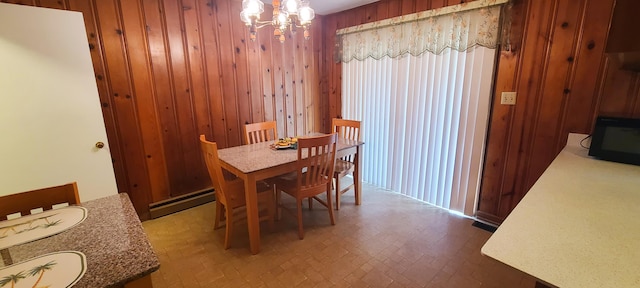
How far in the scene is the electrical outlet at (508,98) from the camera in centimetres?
212

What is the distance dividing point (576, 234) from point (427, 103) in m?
1.97

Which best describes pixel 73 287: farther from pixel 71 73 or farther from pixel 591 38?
pixel 591 38

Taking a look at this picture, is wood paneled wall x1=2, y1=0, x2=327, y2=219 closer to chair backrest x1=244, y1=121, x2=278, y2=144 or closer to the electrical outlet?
chair backrest x1=244, y1=121, x2=278, y2=144

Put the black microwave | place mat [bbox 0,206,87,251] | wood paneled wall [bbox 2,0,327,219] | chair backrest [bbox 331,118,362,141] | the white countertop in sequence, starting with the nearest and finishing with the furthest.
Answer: the white countertop → place mat [bbox 0,206,87,251] → the black microwave → wood paneled wall [bbox 2,0,327,219] → chair backrest [bbox 331,118,362,141]

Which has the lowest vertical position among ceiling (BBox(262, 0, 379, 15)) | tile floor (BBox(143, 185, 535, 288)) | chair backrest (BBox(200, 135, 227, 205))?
tile floor (BBox(143, 185, 535, 288))

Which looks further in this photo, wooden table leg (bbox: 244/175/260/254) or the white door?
wooden table leg (bbox: 244/175/260/254)

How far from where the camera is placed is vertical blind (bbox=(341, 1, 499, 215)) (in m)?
2.29

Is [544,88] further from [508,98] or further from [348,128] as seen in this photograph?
[348,128]

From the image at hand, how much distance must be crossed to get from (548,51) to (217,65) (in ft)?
9.59

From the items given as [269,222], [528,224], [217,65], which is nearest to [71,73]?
[217,65]

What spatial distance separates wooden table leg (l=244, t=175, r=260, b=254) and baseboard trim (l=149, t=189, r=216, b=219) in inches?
44.4

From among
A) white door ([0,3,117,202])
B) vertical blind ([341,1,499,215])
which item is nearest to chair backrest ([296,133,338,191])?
vertical blind ([341,1,499,215])

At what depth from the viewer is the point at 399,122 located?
297 cm

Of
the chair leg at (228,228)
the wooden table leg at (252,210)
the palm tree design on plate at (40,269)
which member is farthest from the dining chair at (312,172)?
the palm tree design on plate at (40,269)
